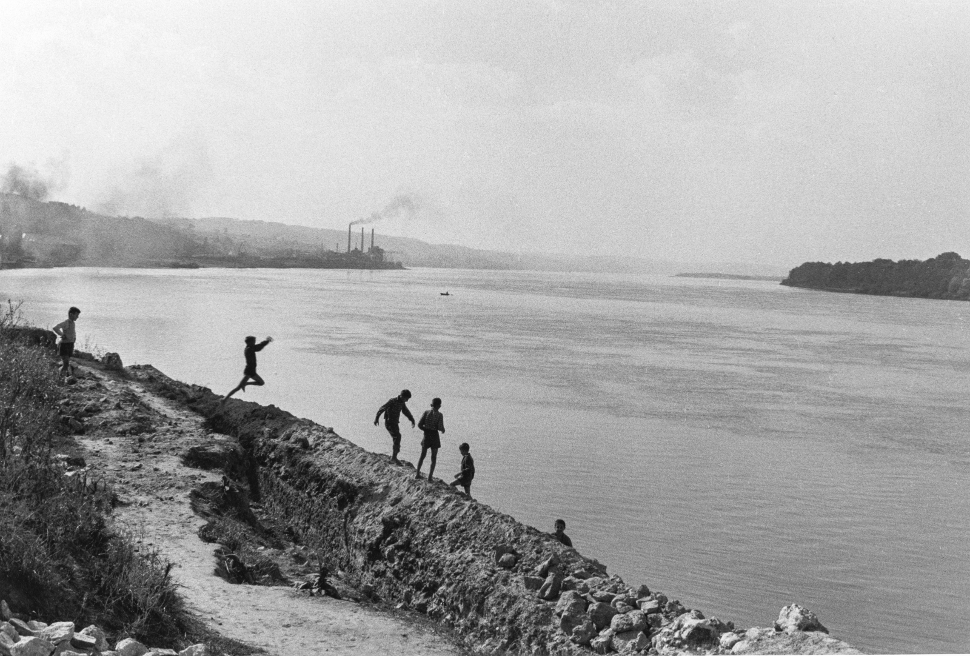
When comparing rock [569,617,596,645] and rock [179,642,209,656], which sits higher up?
rock [179,642,209,656]

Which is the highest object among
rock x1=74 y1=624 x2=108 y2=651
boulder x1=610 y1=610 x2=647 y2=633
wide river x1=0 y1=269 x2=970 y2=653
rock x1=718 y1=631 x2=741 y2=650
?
rock x1=74 y1=624 x2=108 y2=651

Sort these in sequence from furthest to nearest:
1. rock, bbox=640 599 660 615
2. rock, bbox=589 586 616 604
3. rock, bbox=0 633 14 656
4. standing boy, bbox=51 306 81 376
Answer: standing boy, bbox=51 306 81 376, rock, bbox=589 586 616 604, rock, bbox=640 599 660 615, rock, bbox=0 633 14 656

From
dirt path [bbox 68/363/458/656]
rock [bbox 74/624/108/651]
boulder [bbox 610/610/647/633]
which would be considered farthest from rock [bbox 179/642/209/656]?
boulder [bbox 610/610/647/633]

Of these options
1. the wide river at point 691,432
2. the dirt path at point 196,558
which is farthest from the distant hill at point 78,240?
the dirt path at point 196,558

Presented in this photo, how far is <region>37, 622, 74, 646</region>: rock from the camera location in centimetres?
460

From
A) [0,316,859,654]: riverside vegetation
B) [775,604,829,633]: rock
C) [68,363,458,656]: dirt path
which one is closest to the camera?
[0,316,859,654]: riverside vegetation

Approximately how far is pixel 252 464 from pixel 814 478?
11.4 metres

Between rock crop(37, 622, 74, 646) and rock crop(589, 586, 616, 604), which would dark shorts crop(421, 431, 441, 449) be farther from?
rock crop(37, 622, 74, 646)

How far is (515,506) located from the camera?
15516mm

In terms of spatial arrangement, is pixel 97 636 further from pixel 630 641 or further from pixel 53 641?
pixel 630 641

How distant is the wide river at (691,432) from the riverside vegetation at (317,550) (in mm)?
3658

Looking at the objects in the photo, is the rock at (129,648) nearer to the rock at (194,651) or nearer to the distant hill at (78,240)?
the rock at (194,651)

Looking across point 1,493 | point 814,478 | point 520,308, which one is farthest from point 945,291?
point 1,493

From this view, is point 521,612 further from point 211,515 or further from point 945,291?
point 945,291
